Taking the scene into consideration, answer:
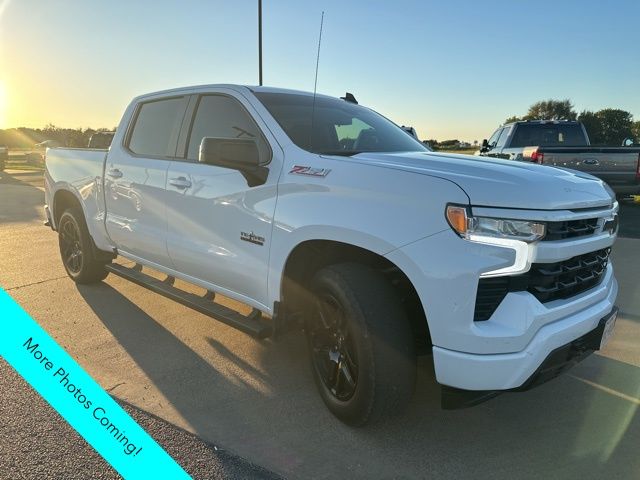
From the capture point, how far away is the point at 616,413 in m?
3.12

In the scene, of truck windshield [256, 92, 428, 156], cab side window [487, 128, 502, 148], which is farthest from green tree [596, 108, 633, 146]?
truck windshield [256, 92, 428, 156]

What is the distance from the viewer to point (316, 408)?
3184 millimetres

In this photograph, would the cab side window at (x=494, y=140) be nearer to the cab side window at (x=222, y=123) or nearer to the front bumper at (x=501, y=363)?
the cab side window at (x=222, y=123)

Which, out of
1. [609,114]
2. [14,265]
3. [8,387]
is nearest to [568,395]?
[8,387]

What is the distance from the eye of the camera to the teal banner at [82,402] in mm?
2559

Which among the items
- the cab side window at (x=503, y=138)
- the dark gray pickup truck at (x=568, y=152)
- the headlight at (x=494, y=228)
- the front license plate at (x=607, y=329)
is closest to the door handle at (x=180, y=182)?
the headlight at (x=494, y=228)

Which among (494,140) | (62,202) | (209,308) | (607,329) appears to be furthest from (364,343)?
(494,140)

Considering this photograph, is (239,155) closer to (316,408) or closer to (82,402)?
(316,408)

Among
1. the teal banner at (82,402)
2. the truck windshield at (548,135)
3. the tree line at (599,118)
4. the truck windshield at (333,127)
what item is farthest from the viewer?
the tree line at (599,118)

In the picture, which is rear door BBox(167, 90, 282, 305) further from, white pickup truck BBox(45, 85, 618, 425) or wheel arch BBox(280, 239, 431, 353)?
wheel arch BBox(280, 239, 431, 353)

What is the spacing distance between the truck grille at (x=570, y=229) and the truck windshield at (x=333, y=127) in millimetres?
1322

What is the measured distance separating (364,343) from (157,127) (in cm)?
293

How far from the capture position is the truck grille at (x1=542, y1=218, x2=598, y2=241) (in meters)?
2.42

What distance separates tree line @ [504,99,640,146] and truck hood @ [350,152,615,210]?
6346 centimetres
